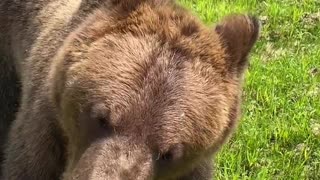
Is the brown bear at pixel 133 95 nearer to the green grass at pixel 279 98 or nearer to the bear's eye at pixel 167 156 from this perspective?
the bear's eye at pixel 167 156

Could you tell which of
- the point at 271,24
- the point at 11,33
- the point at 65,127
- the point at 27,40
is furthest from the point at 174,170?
the point at 271,24

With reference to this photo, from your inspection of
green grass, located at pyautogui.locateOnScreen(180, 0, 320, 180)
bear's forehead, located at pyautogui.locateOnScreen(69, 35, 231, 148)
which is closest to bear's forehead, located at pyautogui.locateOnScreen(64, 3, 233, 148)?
bear's forehead, located at pyautogui.locateOnScreen(69, 35, 231, 148)

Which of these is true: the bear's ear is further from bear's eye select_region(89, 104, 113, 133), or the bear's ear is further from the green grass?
the green grass

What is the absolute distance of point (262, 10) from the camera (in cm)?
770

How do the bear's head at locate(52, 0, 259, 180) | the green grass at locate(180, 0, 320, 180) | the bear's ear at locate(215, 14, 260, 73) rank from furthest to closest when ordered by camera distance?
the green grass at locate(180, 0, 320, 180) → the bear's ear at locate(215, 14, 260, 73) → the bear's head at locate(52, 0, 259, 180)

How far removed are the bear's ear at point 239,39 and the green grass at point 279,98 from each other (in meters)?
1.45

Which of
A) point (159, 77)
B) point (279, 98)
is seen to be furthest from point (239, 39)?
point (279, 98)

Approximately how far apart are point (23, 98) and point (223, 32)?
1.42 meters

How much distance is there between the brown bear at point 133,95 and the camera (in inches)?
152

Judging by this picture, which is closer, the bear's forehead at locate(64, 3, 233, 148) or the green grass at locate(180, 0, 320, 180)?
the bear's forehead at locate(64, 3, 233, 148)

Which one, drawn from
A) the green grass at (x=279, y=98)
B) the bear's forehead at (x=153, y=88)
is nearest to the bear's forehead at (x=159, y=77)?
the bear's forehead at (x=153, y=88)

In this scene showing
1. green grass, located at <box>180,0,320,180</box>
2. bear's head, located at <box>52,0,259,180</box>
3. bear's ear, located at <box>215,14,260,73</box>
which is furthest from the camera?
green grass, located at <box>180,0,320,180</box>

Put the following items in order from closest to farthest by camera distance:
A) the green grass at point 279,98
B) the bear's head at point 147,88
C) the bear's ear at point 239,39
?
the bear's head at point 147,88, the bear's ear at point 239,39, the green grass at point 279,98

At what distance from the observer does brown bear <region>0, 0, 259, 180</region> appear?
3.86 metres
